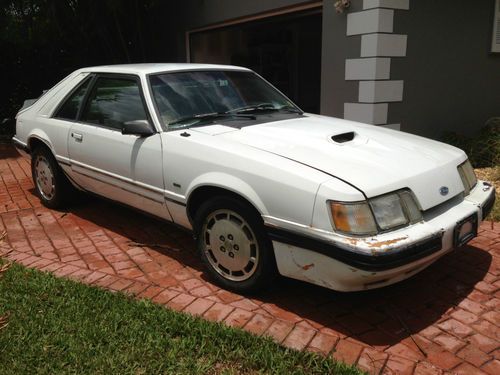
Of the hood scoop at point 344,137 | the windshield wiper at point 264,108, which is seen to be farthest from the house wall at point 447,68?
the hood scoop at point 344,137

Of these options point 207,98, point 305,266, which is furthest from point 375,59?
point 305,266

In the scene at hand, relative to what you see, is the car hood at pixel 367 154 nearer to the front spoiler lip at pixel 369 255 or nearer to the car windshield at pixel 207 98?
the front spoiler lip at pixel 369 255

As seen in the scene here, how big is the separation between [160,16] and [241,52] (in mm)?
2177

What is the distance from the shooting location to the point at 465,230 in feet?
9.67

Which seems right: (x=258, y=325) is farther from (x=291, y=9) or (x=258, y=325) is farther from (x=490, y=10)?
(x=490, y=10)

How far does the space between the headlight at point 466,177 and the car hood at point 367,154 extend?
59mm

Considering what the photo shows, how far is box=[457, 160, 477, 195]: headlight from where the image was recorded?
10.7 feet

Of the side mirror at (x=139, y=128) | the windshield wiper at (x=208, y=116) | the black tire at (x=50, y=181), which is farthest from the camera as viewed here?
the black tire at (x=50, y=181)

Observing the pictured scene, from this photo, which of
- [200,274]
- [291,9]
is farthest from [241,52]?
[200,274]

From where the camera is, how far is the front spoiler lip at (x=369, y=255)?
8.16 feet

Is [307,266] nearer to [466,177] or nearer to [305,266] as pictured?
[305,266]

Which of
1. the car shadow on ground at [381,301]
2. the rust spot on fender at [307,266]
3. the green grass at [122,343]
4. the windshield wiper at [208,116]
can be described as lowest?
the car shadow on ground at [381,301]

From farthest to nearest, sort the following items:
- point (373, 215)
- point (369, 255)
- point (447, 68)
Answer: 1. point (447, 68)
2. point (373, 215)
3. point (369, 255)

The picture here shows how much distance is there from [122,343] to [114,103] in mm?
2200
